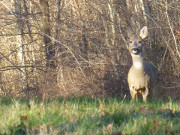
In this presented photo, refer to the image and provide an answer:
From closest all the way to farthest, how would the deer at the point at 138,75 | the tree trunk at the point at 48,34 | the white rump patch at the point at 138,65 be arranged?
the deer at the point at 138,75, the white rump patch at the point at 138,65, the tree trunk at the point at 48,34

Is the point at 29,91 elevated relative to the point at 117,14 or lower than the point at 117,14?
lower

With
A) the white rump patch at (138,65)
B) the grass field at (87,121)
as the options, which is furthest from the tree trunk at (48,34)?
the grass field at (87,121)

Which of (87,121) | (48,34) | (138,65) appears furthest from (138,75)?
(48,34)

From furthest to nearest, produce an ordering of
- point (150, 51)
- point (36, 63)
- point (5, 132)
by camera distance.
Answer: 1. point (36, 63)
2. point (150, 51)
3. point (5, 132)

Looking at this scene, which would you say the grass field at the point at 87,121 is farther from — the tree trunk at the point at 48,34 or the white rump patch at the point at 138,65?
the tree trunk at the point at 48,34

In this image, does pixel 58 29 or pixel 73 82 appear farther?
pixel 58 29

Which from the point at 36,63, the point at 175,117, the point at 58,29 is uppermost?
the point at 58,29

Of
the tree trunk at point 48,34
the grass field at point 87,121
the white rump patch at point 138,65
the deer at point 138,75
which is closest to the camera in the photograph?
the grass field at point 87,121

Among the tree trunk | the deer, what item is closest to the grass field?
the deer

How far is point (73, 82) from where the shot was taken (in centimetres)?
1266

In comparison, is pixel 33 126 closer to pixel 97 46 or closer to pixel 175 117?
pixel 175 117

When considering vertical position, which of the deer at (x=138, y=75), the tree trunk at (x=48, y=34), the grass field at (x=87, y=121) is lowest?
the grass field at (x=87, y=121)

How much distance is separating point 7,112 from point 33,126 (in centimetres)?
84

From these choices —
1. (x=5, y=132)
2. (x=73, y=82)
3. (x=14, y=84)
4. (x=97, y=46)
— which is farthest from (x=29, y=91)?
(x=5, y=132)
